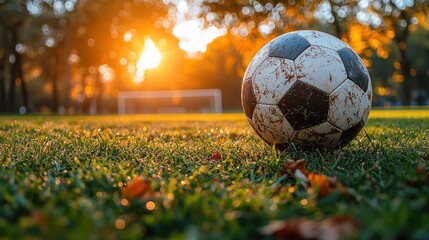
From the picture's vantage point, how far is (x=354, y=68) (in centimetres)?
333

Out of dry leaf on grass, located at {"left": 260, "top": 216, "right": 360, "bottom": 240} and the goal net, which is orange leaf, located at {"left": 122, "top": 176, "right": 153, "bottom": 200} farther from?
the goal net

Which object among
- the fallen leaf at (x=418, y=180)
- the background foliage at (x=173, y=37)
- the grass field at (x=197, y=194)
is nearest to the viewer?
the grass field at (x=197, y=194)

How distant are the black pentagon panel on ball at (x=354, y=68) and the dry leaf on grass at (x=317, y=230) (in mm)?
2203

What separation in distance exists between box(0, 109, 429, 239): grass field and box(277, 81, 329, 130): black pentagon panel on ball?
279mm

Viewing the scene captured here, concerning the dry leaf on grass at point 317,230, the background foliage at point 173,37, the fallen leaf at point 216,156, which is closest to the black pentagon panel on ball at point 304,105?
the fallen leaf at point 216,156

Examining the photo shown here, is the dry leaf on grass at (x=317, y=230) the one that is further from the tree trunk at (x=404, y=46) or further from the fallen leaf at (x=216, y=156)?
the tree trunk at (x=404, y=46)

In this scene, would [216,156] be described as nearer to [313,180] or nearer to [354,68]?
[313,180]

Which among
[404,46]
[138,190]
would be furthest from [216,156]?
[404,46]

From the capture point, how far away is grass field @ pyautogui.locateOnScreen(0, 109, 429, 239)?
1.33 meters

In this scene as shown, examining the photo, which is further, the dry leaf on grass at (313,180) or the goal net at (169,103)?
the goal net at (169,103)

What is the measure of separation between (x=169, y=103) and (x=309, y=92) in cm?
3332

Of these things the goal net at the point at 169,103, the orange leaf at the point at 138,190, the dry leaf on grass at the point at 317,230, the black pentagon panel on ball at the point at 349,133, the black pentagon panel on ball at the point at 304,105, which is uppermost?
the black pentagon panel on ball at the point at 304,105

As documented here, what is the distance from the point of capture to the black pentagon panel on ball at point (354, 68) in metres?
3.29

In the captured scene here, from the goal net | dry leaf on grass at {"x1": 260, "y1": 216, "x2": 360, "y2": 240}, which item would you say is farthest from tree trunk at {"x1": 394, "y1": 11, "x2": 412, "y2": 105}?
dry leaf on grass at {"x1": 260, "y1": 216, "x2": 360, "y2": 240}
